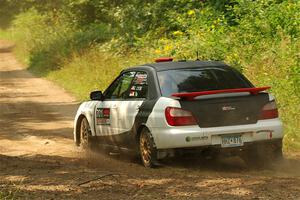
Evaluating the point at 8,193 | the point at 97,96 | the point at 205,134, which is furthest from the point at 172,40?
the point at 8,193

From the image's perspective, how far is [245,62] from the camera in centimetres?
1389

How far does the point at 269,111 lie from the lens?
8477 millimetres

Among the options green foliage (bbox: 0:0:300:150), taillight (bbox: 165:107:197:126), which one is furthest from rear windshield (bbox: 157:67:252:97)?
green foliage (bbox: 0:0:300:150)

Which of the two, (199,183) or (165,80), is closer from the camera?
(199,183)

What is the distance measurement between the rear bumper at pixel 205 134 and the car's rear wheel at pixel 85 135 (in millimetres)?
2502

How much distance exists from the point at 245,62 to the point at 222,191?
746cm

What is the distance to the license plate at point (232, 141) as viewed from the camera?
8.15m

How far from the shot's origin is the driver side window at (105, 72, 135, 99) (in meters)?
9.57

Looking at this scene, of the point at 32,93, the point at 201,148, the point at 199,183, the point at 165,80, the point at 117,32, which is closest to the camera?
the point at 199,183

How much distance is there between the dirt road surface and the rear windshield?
1088 mm

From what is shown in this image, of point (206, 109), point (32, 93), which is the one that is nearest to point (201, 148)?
point (206, 109)

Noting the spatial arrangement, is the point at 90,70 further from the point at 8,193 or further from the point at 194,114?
the point at 8,193

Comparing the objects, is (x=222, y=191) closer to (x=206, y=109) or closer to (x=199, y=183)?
(x=199, y=183)

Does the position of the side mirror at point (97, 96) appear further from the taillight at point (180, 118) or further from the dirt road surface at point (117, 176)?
the taillight at point (180, 118)
